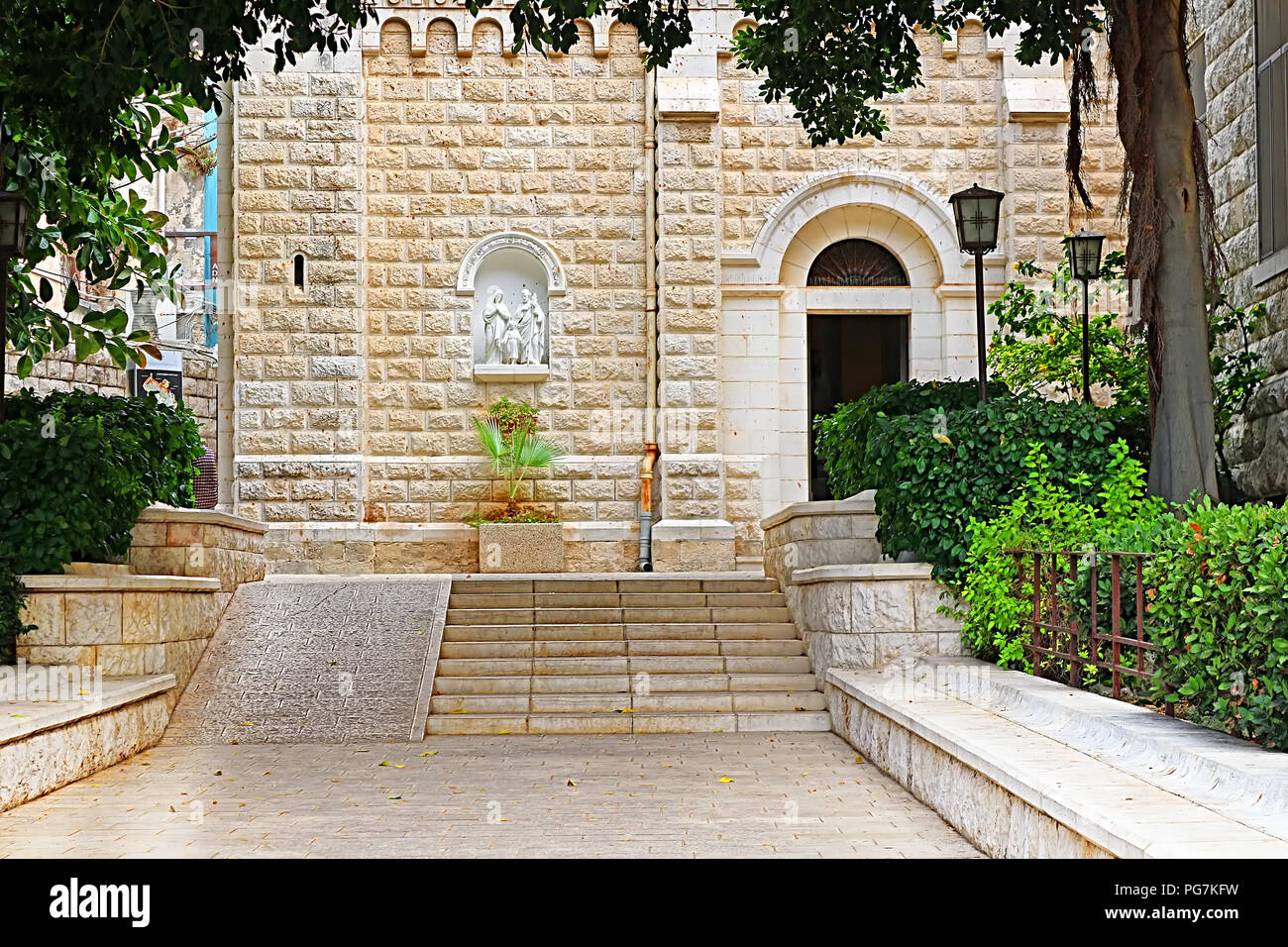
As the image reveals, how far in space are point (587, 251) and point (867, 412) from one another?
22.1ft

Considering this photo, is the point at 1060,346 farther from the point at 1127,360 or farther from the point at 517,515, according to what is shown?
the point at 517,515

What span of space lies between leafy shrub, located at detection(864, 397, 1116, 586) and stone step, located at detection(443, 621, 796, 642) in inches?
102

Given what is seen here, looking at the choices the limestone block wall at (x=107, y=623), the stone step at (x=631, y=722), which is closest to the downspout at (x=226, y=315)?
the limestone block wall at (x=107, y=623)

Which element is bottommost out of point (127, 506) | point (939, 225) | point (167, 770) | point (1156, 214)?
point (167, 770)

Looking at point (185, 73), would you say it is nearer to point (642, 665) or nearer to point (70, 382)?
point (642, 665)

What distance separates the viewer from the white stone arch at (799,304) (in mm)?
17109

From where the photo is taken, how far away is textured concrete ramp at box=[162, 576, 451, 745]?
1019 cm

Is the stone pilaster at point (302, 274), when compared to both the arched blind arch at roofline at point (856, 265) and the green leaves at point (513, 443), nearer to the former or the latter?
the green leaves at point (513, 443)

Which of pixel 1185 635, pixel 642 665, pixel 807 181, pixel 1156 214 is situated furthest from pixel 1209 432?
pixel 807 181

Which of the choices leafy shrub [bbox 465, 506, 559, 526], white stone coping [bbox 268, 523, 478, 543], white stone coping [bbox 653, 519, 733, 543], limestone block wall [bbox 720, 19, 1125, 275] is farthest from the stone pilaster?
limestone block wall [bbox 720, 19, 1125, 275]

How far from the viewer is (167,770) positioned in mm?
8773

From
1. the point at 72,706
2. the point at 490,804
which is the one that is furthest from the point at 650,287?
the point at 490,804
